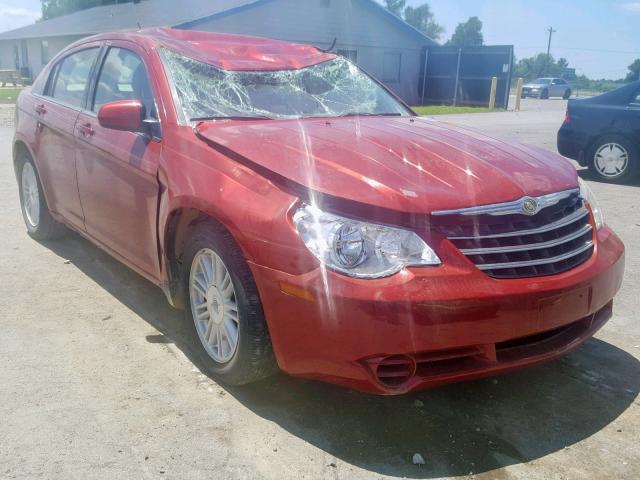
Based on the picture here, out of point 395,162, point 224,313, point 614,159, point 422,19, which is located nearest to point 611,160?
point 614,159

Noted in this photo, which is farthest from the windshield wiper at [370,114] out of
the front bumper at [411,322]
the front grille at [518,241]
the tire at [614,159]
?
the tire at [614,159]

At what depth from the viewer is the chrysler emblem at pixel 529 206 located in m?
2.74

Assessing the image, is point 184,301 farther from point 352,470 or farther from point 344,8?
point 344,8

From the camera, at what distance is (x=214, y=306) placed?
10.3 feet

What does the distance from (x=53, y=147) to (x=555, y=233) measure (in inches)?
140

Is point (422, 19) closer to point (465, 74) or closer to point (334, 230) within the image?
point (465, 74)

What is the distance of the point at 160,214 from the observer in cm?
335

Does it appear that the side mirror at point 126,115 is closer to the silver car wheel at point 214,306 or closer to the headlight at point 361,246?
the silver car wheel at point 214,306

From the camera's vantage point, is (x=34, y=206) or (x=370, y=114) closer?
(x=370, y=114)

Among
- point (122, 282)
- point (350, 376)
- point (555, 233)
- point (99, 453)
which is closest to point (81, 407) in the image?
point (99, 453)

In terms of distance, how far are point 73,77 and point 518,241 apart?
3523 mm

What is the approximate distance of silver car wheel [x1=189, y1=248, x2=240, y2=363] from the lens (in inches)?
118

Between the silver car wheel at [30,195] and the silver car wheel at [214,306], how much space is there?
8.65ft

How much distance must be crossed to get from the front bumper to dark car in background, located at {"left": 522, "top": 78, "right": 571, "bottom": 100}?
45.8 meters
